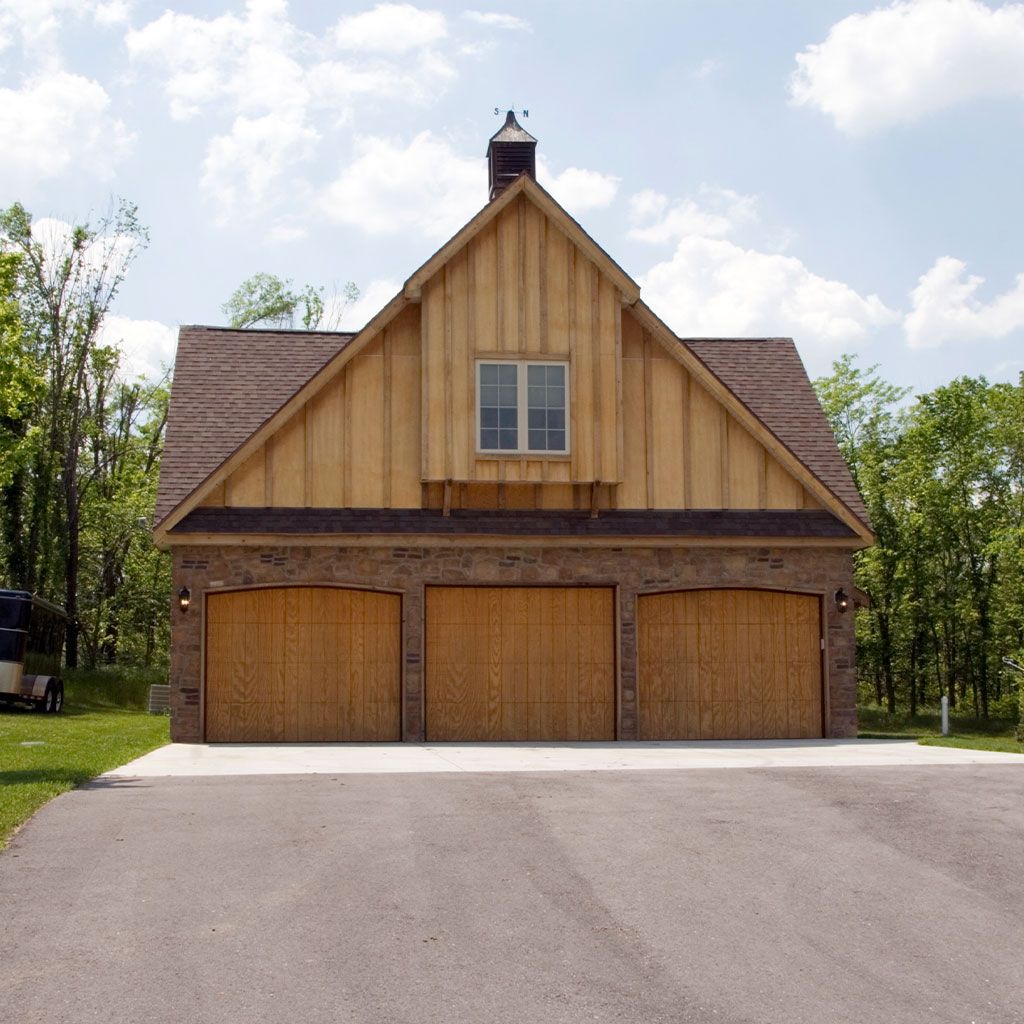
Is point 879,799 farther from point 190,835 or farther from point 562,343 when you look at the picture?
point 562,343

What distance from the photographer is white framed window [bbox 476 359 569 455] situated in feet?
66.9

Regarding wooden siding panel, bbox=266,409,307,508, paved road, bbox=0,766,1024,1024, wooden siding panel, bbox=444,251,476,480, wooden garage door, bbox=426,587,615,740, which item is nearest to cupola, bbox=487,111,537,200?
wooden siding panel, bbox=444,251,476,480

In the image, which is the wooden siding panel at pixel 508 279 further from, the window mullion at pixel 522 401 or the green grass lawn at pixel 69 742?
the green grass lawn at pixel 69 742

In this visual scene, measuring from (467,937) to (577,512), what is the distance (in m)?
13.6

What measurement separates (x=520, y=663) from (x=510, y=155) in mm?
10088

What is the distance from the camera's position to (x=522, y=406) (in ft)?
67.1

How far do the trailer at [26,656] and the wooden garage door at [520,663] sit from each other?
11.7 m

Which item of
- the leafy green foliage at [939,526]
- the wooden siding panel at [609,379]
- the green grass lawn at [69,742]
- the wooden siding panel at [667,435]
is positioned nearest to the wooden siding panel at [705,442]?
the wooden siding panel at [667,435]

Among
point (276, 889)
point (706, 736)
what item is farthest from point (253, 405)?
point (276, 889)

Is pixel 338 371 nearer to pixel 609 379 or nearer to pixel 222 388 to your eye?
pixel 222 388

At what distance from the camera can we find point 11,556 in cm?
4322

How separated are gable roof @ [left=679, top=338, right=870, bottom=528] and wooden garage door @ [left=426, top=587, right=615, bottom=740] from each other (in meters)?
4.57

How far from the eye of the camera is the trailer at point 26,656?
27.7m

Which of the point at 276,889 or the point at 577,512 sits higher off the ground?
the point at 577,512
